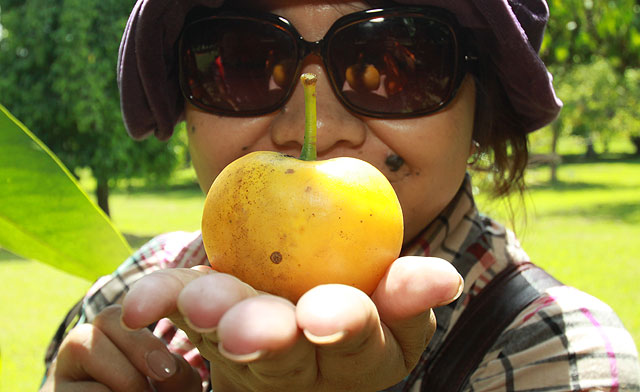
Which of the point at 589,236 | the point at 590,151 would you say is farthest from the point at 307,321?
the point at 590,151

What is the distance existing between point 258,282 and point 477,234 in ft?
3.16

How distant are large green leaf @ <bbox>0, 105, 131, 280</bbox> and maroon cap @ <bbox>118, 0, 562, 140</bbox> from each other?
52 centimetres

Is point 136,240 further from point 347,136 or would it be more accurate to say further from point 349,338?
point 349,338

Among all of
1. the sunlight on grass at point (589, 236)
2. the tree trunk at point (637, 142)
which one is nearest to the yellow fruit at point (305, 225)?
the sunlight on grass at point (589, 236)

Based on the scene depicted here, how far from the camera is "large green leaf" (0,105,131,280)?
0.97 m

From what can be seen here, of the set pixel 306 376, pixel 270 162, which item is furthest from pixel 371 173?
pixel 306 376

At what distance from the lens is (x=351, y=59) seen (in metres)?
1.34

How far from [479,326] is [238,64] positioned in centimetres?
85

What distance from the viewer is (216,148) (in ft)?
4.63

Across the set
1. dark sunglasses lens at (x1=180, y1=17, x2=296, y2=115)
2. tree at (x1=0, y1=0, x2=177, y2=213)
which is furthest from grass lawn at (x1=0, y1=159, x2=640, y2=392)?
→ tree at (x1=0, y1=0, x2=177, y2=213)

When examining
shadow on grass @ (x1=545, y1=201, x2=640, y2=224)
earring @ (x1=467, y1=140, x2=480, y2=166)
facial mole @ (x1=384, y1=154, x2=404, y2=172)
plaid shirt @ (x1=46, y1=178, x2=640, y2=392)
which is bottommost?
shadow on grass @ (x1=545, y1=201, x2=640, y2=224)

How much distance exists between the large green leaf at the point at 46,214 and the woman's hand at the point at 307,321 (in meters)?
0.36

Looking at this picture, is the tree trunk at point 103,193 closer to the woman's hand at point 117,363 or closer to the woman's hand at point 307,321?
the woman's hand at point 117,363

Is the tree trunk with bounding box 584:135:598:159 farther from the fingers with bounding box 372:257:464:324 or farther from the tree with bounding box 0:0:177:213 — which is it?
the fingers with bounding box 372:257:464:324
